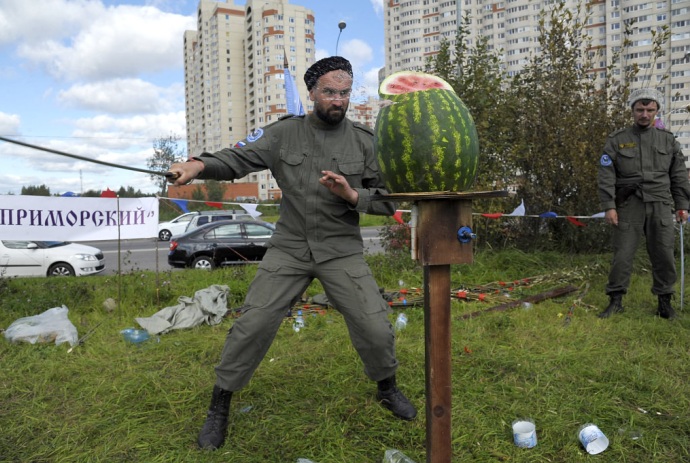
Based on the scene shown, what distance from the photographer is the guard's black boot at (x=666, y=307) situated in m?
5.03

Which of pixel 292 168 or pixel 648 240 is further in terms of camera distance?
pixel 648 240

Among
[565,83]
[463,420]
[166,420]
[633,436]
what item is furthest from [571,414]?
[565,83]

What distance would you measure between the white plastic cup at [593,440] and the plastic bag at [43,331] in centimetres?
426

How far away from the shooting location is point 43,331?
4.79 m

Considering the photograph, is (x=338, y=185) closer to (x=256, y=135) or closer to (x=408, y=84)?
(x=408, y=84)

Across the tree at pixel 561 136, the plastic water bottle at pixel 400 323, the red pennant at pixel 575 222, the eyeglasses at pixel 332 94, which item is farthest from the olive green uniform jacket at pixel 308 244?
the tree at pixel 561 136

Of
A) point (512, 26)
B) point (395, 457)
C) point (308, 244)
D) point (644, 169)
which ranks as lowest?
point (395, 457)

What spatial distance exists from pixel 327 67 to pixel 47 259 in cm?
1042

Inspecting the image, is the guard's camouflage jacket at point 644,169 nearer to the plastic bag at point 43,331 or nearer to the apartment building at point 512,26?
the plastic bag at point 43,331

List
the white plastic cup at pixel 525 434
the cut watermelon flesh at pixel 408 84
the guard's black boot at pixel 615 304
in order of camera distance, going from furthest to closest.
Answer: the guard's black boot at pixel 615 304 < the white plastic cup at pixel 525 434 < the cut watermelon flesh at pixel 408 84

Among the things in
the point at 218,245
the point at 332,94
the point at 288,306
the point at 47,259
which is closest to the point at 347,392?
the point at 288,306

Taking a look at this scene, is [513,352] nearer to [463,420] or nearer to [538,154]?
[463,420]

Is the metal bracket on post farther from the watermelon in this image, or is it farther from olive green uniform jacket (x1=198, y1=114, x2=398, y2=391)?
olive green uniform jacket (x1=198, y1=114, x2=398, y2=391)

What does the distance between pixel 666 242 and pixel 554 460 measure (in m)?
3.34
